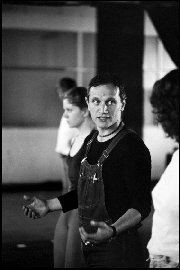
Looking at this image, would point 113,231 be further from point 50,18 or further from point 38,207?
point 50,18

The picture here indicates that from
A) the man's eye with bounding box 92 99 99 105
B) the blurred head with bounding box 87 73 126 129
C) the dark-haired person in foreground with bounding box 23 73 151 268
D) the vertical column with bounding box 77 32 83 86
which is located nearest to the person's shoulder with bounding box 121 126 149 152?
the dark-haired person in foreground with bounding box 23 73 151 268

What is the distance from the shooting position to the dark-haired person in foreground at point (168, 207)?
191cm

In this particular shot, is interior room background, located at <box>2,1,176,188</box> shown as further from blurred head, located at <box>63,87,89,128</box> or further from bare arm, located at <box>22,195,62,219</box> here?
bare arm, located at <box>22,195,62,219</box>

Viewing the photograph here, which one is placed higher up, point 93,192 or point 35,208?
point 93,192

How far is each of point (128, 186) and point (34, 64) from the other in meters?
8.41

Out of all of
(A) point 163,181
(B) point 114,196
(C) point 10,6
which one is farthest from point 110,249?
Result: (C) point 10,6

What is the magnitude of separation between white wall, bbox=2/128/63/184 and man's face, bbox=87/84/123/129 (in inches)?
305

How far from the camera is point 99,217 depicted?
266 cm

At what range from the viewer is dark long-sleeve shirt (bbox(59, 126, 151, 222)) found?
248 cm

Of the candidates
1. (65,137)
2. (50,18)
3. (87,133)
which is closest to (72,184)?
(87,133)

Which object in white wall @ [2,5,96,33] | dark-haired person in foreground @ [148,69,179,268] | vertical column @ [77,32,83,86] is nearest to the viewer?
dark-haired person in foreground @ [148,69,179,268]

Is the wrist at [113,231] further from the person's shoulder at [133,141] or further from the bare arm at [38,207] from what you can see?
the bare arm at [38,207]

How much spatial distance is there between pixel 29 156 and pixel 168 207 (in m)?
8.80

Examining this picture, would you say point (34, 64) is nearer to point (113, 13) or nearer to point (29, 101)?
point (29, 101)
